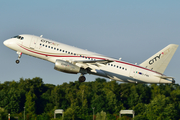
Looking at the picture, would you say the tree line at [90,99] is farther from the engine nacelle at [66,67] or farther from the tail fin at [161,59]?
the engine nacelle at [66,67]

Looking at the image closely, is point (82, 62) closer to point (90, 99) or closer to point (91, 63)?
point (91, 63)

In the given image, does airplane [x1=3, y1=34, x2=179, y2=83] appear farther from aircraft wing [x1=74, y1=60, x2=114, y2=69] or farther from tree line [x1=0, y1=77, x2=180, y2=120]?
tree line [x1=0, y1=77, x2=180, y2=120]

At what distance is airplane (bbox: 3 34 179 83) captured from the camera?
188 ft

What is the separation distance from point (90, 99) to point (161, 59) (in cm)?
7111

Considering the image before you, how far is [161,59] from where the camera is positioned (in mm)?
60688

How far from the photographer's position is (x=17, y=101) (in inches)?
4840

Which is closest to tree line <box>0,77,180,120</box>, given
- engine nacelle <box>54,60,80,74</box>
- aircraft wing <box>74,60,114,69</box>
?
aircraft wing <box>74,60,114,69</box>

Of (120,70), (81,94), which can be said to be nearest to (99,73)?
(120,70)

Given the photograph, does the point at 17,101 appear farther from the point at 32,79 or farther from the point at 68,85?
the point at 68,85

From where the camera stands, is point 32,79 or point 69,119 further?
point 32,79

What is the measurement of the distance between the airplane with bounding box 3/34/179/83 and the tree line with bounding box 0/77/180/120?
153 ft

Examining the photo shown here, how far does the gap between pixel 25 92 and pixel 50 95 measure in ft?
35.6

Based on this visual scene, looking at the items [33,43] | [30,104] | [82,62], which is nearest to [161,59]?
[82,62]

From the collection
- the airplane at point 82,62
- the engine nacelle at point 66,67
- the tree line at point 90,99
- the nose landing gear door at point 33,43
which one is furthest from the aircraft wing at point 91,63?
the tree line at point 90,99
